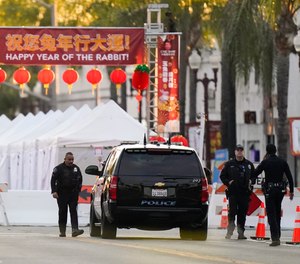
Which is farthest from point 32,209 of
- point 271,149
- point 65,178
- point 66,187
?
point 271,149

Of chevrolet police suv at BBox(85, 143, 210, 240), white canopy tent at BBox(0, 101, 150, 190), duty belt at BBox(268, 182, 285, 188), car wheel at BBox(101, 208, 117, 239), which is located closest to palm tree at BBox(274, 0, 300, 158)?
white canopy tent at BBox(0, 101, 150, 190)

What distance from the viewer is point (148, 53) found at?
4059 cm

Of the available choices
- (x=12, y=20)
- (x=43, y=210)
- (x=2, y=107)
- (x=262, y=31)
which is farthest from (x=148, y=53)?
(x=2, y=107)

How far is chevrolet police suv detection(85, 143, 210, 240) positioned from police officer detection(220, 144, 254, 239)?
164 cm

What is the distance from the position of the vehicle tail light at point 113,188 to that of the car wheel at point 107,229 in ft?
2.15

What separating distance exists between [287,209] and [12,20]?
39803 millimetres

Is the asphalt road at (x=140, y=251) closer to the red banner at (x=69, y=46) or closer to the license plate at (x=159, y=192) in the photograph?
the license plate at (x=159, y=192)

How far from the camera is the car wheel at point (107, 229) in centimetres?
2603

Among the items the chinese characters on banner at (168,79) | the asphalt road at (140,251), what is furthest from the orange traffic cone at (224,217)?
the chinese characters on banner at (168,79)

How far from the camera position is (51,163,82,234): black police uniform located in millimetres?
28125

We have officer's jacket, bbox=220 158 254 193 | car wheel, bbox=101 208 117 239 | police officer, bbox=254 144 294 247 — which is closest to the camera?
police officer, bbox=254 144 294 247

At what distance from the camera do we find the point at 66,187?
2820 centimetres

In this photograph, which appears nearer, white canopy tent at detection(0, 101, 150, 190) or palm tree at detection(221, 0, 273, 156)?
white canopy tent at detection(0, 101, 150, 190)

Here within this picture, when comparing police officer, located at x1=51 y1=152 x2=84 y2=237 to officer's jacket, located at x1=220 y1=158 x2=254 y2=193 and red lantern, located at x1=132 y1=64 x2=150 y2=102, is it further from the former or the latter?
red lantern, located at x1=132 y1=64 x2=150 y2=102
